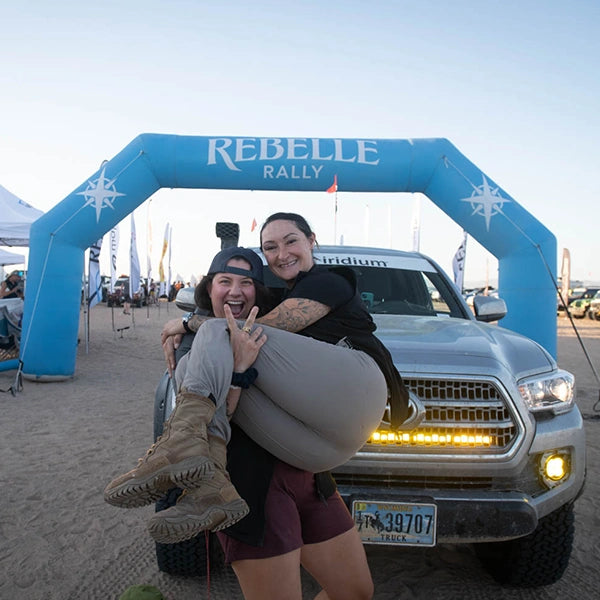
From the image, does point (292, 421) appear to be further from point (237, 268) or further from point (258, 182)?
point (258, 182)

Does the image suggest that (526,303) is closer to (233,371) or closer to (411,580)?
(411,580)

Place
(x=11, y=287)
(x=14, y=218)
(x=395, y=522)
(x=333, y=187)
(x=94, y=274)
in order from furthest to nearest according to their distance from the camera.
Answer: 1. (x=14, y=218)
2. (x=11, y=287)
3. (x=94, y=274)
4. (x=333, y=187)
5. (x=395, y=522)

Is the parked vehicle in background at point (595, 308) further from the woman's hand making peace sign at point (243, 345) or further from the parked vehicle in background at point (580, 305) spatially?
the woman's hand making peace sign at point (243, 345)

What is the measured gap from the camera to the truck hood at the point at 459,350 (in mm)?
2516

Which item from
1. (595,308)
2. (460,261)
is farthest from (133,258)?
(595,308)

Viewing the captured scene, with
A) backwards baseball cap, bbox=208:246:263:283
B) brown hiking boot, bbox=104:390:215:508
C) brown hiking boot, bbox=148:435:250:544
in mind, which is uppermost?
backwards baseball cap, bbox=208:246:263:283

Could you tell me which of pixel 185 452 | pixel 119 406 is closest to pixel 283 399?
pixel 185 452

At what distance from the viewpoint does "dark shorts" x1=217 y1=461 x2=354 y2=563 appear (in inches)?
63.2

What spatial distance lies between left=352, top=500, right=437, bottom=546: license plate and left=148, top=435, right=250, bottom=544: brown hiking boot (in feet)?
3.37

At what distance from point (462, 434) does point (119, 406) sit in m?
5.82

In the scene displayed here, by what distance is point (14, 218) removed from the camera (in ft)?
38.9

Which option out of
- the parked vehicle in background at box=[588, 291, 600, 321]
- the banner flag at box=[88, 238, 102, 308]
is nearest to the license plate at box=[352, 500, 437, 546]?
the banner flag at box=[88, 238, 102, 308]

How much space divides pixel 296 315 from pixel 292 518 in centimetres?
64

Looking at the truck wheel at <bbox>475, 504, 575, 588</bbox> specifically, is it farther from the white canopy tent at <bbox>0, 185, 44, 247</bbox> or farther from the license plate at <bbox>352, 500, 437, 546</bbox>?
the white canopy tent at <bbox>0, 185, 44, 247</bbox>
